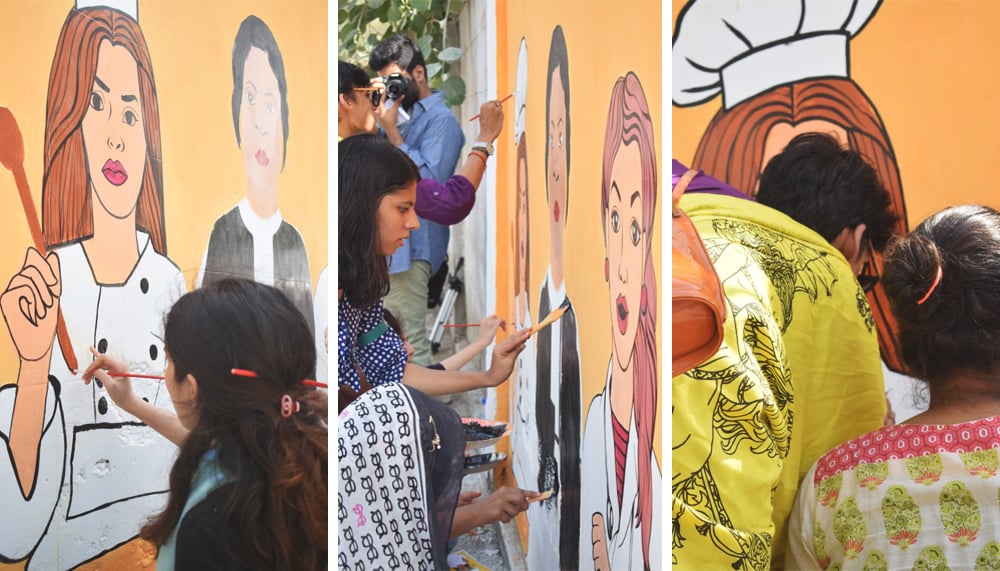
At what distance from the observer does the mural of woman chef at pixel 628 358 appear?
1433 mm

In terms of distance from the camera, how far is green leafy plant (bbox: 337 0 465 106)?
15.2 ft

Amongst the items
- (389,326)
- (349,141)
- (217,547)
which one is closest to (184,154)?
(217,547)

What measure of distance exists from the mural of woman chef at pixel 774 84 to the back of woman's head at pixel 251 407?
2.03 m

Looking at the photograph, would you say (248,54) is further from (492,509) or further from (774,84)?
(774,84)

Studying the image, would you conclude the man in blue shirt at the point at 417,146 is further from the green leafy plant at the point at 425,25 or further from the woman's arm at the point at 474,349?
the woman's arm at the point at 474,349

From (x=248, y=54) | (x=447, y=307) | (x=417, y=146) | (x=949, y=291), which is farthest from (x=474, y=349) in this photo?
(x=447, y=307)

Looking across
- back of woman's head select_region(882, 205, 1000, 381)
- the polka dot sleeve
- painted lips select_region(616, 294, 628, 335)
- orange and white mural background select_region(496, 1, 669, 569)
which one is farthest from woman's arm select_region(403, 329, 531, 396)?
back of woman's head select_region(882, 205, 1000, 381)

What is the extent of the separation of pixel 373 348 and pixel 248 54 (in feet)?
2.85

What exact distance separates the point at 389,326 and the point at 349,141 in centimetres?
41

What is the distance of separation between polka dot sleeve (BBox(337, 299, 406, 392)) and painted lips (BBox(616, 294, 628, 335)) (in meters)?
0.65

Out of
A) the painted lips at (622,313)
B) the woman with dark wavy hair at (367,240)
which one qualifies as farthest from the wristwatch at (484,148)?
the painted lips at (622,313)

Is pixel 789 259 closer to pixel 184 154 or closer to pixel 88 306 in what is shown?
pixel 184 154

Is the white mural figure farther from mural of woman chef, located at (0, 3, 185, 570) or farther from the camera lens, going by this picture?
mural of woman chef, located at (0, 3, 185, 570)

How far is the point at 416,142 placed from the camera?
3760 millimetres
